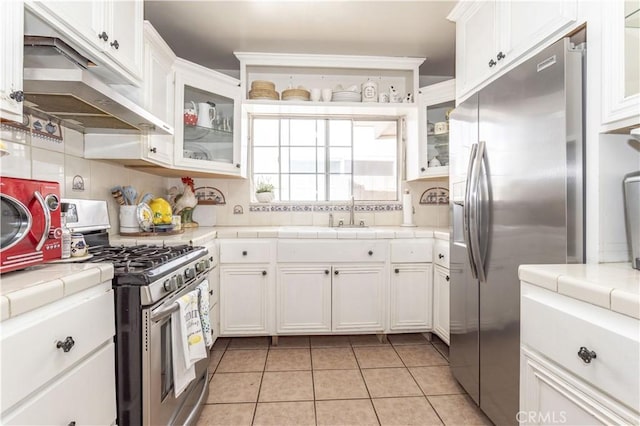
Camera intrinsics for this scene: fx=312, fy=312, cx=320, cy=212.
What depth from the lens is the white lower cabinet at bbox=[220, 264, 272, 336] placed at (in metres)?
2.36

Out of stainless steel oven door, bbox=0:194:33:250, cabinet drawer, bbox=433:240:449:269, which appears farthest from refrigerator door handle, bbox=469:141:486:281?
stainless steel oven door, bbox=0:194:33:250

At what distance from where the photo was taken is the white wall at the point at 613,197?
3.60 feet

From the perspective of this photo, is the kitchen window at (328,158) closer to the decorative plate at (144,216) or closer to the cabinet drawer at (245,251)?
the cabinet drawer at (245,251)

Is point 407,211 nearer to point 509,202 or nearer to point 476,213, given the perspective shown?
point 476,213

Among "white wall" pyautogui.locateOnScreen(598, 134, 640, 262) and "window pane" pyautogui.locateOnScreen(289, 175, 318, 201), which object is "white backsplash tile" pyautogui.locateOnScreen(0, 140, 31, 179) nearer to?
"window pane" pyautogui.locateOnScreen(289, 175, 318, 201)

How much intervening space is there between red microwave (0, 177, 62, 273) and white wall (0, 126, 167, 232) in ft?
1.57

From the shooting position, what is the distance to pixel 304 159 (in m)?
3.12

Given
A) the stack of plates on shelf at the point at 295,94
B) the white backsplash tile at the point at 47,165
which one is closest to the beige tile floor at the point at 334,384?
the white backsplash tile at the point at 47,165

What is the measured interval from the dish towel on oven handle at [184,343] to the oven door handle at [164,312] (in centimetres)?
2

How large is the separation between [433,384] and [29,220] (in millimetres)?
2102

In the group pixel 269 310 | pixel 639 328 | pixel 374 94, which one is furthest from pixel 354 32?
pixel 639 328

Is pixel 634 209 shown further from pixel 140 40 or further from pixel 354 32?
pixel 140 40

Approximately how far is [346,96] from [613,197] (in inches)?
79.3

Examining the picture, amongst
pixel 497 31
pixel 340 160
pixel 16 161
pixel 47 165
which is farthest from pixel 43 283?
pixel 340 160
